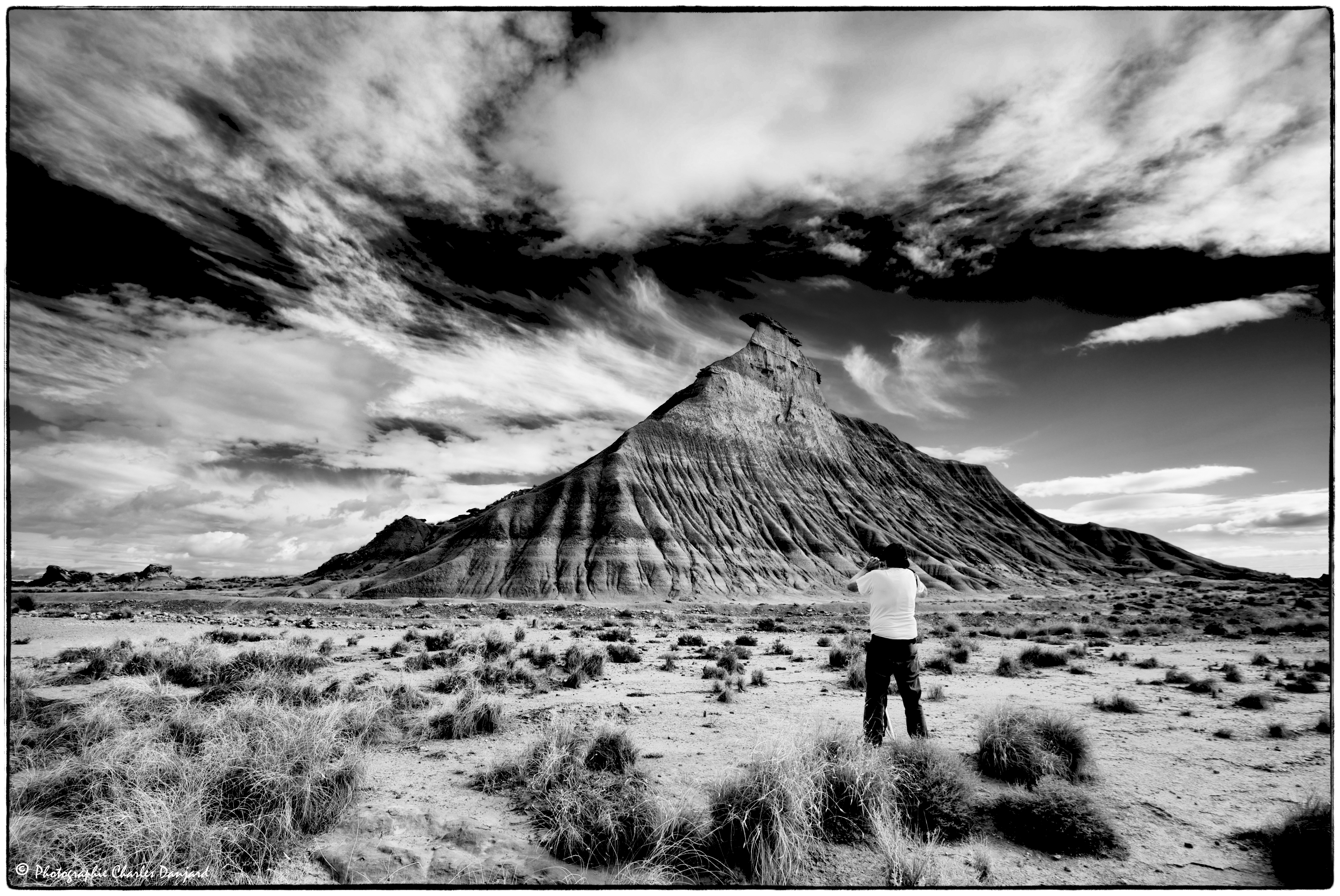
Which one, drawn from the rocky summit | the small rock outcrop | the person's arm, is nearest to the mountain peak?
the rocky summit

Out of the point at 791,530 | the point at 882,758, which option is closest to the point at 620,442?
the point at 791,530

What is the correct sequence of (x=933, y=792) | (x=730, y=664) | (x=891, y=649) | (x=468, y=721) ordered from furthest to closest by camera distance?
Result: 1. (x=730, y=664)
2. (x=468, y=721)
3. (x=891, y=649)
4. (x=933, y=792)

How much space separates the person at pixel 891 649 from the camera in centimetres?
569

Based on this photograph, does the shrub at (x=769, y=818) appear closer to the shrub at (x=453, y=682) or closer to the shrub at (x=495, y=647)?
the shrub at (x=453, y=682)

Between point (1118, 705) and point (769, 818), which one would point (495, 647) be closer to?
point (769, 818)

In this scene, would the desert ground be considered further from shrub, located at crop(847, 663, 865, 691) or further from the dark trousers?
the dark trousers

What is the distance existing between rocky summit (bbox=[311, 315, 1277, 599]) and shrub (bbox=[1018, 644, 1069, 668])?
40.2 meters

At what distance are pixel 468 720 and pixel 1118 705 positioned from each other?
9.12 metres

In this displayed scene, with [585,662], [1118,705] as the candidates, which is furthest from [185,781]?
[1118,705]

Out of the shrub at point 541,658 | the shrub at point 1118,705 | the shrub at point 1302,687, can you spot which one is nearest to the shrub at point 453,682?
the shrub at point 541,658

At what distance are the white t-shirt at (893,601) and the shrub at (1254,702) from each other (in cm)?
659

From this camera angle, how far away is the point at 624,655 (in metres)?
13.9

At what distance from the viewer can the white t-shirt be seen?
5938 millimetres

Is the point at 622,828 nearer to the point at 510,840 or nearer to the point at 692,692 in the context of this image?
the point at 510,840
